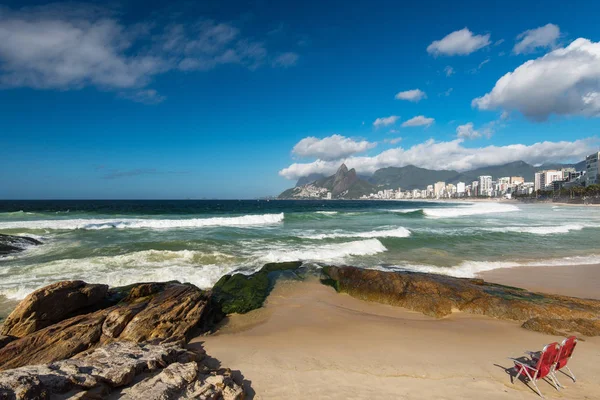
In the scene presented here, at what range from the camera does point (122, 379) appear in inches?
149

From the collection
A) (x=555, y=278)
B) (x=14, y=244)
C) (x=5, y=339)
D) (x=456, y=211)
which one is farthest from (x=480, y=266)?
(x=456, y=211)

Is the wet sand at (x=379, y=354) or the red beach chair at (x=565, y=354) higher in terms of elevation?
the red beach chair at (x=565, y=354)

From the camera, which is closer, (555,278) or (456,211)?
(555,278)

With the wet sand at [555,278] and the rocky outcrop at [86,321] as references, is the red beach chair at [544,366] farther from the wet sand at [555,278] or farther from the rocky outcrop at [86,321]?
the wet sand at [555,278]

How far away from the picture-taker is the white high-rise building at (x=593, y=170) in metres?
114

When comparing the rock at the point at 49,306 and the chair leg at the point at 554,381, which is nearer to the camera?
the chair leg at the point at 554,381

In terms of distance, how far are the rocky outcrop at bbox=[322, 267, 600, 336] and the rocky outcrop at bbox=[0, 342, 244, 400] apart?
5907mm

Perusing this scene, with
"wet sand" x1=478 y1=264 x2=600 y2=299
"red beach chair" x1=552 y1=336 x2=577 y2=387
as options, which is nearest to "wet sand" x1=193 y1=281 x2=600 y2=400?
"red beach chair" x1=552 y1=336 x2=577 y2=387

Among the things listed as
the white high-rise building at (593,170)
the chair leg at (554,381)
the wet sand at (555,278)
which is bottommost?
the wet sand at (555,278)

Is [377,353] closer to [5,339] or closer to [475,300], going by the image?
[475,300]

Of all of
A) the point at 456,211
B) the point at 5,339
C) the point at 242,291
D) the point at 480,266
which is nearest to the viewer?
the point at 5,339

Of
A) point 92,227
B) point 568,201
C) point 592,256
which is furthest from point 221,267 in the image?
point 568,201

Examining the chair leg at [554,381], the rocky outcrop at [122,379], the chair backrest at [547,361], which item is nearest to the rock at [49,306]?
the rocky outcrop at [122,379]

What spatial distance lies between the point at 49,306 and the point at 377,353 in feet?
23.8
